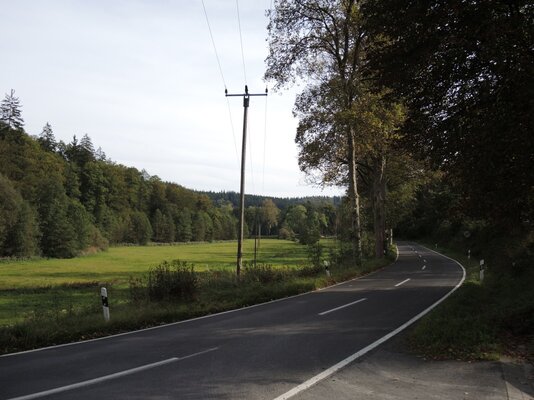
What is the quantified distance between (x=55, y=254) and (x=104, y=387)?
76114mm

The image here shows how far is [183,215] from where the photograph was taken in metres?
142

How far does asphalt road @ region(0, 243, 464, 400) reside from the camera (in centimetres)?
586

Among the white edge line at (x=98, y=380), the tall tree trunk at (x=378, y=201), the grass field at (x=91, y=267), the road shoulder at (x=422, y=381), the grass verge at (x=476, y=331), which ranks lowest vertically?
the grass field at (x=91, y=267)

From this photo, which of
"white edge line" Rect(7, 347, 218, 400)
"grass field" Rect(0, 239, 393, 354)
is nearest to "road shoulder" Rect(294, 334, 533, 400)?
"white edge line" Rect(7, 347, 218, 400)

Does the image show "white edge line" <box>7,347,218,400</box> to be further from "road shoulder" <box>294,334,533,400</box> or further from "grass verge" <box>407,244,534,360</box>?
"grass verge" <box>407,244,534,360</box>

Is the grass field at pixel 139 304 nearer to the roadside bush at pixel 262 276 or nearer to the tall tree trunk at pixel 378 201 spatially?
the roadside bush at pixel 262 276

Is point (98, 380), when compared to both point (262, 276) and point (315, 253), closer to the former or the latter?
point (262, 276)

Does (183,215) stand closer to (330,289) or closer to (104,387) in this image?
(330,289)

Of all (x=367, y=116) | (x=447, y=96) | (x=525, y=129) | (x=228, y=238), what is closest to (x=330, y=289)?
(x=367, y=116)

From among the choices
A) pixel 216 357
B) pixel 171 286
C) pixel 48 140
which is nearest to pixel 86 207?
pixel 48 140

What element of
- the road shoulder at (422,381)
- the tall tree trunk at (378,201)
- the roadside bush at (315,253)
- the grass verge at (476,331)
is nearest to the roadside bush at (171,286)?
the grass verge at (476,331)

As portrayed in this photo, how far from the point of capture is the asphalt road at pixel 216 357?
19.2 feet

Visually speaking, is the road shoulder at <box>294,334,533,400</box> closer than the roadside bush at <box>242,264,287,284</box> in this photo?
Yes

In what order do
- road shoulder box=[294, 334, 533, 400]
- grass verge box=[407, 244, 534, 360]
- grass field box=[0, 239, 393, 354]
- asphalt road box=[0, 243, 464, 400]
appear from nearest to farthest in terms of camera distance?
road shoulder box=[294, 334, 533, 400], asphalt road box=[0, 243, 464, 400], grass verge box=[407, 244, 534, 360], grass field box=[0, 239, 393, 354]
